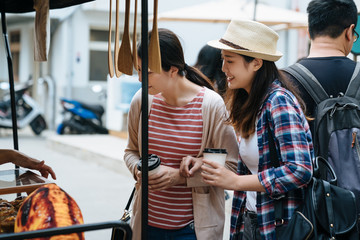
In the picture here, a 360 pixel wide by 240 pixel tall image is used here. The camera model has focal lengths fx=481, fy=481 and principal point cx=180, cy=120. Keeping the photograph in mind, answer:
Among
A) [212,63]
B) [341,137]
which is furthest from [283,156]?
[212,63]

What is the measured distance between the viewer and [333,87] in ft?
7.01

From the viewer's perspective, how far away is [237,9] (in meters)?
7.62

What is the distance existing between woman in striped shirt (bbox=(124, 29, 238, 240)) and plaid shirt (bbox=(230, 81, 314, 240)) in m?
0.27

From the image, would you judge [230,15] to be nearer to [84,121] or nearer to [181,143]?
[181,143]

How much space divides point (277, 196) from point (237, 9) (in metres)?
6.25

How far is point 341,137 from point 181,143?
64 centimetres

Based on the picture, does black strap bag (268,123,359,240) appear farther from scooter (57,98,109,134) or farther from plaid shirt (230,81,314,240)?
scooter (57,98,109,134)

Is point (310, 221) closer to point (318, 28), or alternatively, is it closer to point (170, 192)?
point (170, 192)

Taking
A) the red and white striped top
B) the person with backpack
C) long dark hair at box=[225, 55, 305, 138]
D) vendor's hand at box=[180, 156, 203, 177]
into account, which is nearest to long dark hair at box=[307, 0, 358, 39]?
the person with backpack

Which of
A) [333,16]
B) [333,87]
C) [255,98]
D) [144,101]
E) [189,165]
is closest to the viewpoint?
[144,101]

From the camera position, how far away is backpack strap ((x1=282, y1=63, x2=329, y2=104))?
2.07 meters

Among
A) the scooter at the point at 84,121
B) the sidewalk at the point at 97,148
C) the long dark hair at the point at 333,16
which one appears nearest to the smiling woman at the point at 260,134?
the long dark hair at the point at 333,16

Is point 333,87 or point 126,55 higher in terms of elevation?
point 126,55

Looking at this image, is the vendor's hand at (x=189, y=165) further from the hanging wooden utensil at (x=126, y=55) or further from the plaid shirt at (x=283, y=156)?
the hanging wooden utensil at (x=126, y=55)
